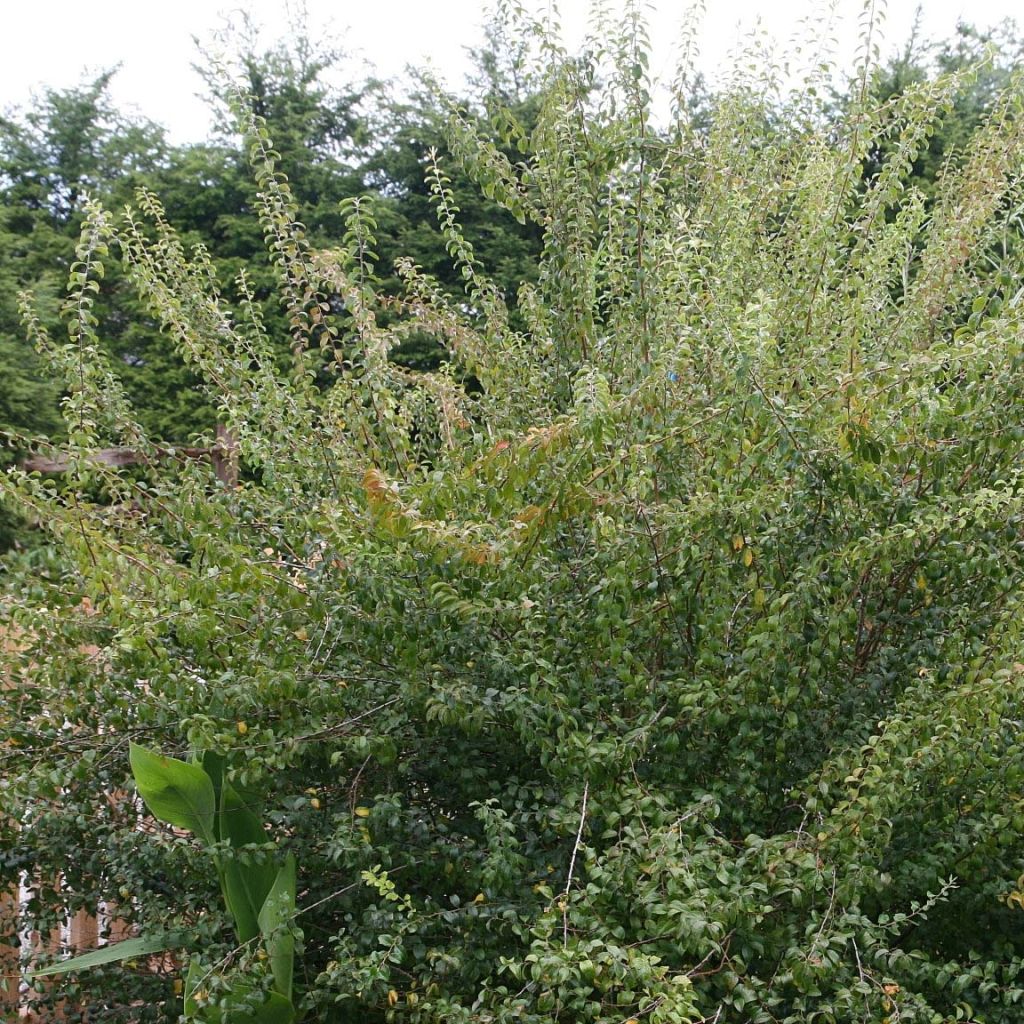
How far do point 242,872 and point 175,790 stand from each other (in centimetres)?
32

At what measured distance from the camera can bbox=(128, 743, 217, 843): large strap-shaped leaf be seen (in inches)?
122

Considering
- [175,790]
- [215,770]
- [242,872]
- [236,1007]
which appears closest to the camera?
[236,1007]

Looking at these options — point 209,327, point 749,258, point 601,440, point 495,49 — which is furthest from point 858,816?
point 495,49

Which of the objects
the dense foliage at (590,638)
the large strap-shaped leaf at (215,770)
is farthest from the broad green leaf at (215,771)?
the dense foliage at (590,638)

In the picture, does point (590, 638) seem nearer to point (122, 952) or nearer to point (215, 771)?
point (215, 771)

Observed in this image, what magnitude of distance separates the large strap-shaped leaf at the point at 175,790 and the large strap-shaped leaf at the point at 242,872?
2.3 inches

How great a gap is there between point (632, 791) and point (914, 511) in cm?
95

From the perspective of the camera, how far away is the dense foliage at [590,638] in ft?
9.00

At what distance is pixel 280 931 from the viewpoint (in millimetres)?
2953

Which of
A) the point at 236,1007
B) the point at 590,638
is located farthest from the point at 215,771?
the point at 590,638

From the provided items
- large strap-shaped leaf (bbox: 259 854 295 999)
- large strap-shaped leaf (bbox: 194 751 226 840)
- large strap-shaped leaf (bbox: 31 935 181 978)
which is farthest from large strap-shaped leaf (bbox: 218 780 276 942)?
large strap-shaped leaf (bbox: 31 935 181 978)

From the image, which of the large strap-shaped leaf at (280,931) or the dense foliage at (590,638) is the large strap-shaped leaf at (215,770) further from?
the large strap-shaped leaf at (280,931)

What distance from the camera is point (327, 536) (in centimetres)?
319

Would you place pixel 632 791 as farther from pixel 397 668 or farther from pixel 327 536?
pixel 327 536
